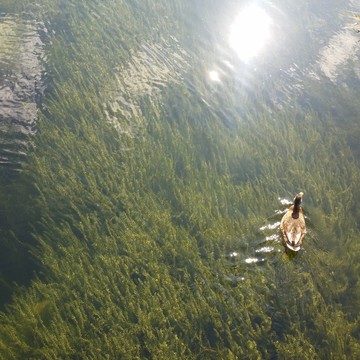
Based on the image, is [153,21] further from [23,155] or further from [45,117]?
[23,155]

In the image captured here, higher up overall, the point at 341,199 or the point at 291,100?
the point at 291,100

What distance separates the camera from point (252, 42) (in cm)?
870

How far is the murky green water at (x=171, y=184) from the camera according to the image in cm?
419

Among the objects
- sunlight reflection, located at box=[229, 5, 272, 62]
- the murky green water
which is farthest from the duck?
sunlight reflection, located at box=[229, 5, 272, 62]

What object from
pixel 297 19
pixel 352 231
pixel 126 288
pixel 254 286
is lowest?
pixel 126 288

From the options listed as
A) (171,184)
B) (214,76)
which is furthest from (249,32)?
(171,184)

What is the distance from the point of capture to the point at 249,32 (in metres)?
9.01

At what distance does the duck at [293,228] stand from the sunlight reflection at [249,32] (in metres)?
4.17

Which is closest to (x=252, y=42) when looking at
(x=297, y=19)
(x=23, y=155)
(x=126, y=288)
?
(x=297, y=19)

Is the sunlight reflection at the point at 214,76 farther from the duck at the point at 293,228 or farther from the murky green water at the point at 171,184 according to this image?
the duck at the point at 293,228

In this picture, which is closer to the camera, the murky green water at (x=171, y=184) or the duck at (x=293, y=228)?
the murky green water at (x=171, y=184)

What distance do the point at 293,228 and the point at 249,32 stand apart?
563 cm

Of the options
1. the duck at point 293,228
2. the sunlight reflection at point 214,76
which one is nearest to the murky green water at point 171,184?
the sunlight reflection at point 214,76

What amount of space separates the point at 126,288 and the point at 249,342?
1.36 m
